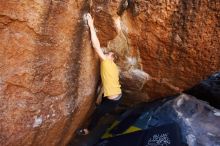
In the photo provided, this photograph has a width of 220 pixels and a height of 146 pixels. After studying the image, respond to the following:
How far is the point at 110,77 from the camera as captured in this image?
356cm

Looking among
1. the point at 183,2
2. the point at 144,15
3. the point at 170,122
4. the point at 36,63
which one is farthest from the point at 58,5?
the point at 170,122

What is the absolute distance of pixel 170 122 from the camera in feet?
12.7

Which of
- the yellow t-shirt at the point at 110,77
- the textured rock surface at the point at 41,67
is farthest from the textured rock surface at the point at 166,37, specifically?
the textured rock surface at the point at 41,67

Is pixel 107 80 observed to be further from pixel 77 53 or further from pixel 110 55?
pixel 77 53

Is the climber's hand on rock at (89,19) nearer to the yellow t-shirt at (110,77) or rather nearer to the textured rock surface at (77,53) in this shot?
the textured rock surface at (77,53)

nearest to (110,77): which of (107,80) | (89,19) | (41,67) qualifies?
(107,80)

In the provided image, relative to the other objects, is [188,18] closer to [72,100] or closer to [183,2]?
[183,2]

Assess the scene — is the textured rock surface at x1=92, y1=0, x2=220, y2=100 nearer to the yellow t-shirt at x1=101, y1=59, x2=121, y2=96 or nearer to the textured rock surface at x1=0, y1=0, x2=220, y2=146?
the textured rock surface at x1=0, y1=0, x2=220, y2=146

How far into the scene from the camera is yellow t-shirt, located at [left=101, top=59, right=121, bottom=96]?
349cm

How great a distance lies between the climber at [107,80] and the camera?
3.40 metres

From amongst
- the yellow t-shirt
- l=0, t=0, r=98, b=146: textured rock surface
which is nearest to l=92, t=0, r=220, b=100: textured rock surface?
the yellow t-shirt

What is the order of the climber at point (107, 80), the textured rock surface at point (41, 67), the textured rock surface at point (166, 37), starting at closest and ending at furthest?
the textured rock surface at point (41, 67) < the textured rock surface at point (166, 37) < the climber at point (107, 80)

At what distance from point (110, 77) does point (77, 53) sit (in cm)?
43

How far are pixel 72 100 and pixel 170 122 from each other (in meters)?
1.03
